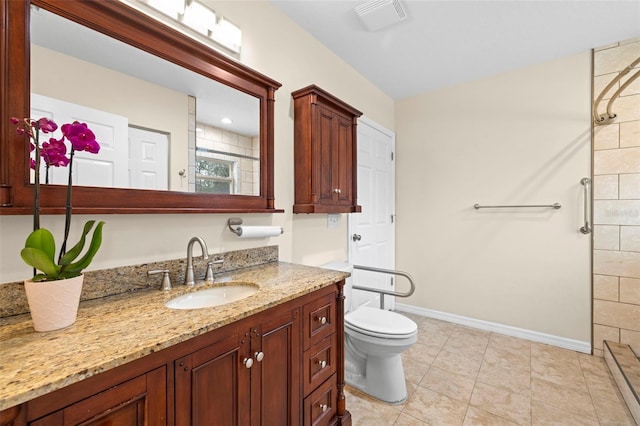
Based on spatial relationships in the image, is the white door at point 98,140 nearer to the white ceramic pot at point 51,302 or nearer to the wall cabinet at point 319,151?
the white ceramic pot at point 51,302

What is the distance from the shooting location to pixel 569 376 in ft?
6.35

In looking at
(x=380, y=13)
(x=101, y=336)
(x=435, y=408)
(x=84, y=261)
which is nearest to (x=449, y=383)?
(x=435, y=408)

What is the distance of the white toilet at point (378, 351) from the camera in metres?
1.63

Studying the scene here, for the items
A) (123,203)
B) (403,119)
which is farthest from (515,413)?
(403,119)

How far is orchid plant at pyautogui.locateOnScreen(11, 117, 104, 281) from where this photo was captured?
75 cm

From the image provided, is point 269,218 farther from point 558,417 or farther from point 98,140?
point 558,417

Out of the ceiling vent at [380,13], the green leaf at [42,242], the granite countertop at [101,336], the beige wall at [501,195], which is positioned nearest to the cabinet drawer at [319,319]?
the granite countertop at [101,336]

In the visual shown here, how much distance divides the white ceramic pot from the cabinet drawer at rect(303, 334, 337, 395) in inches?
33.4

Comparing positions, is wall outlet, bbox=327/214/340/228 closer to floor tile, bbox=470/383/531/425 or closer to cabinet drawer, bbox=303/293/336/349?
cabinet drawer, bbox=303/293/336/349

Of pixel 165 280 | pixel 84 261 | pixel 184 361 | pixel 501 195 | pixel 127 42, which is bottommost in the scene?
pixel 184 361

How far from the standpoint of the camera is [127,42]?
1.13 metres

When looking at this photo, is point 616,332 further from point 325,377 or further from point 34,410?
point 34,410

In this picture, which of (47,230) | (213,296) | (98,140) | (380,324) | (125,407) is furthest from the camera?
(380,324)

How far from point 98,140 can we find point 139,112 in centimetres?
21
